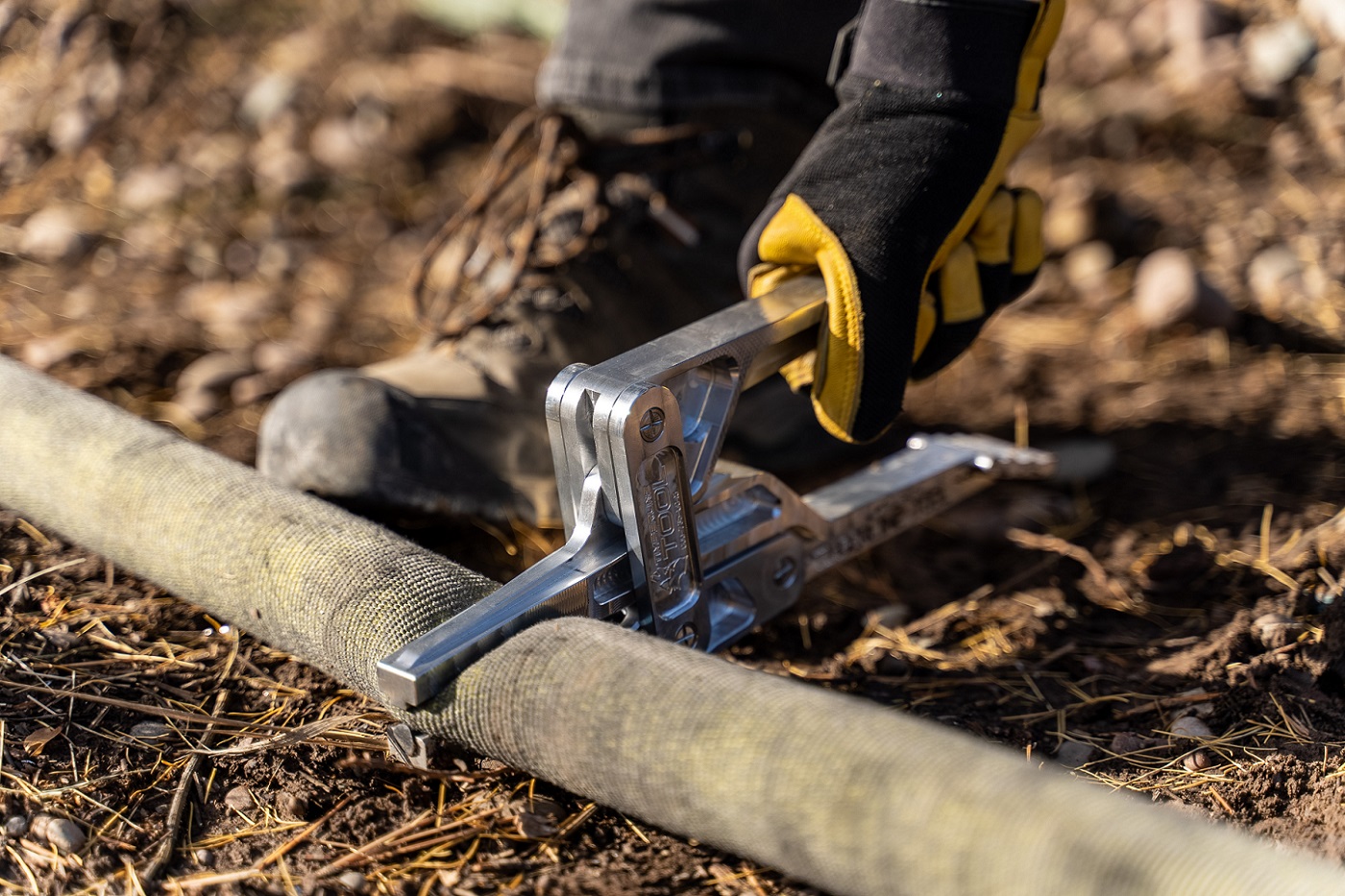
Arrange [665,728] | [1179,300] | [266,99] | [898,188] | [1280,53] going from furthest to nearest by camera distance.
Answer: [266,99], [1280,53], [1179,300], [898,188], [665,728]

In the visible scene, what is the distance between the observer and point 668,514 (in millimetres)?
1211

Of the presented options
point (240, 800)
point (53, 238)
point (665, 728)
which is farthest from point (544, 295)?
point (53, 238)

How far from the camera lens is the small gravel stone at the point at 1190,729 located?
4.18ft

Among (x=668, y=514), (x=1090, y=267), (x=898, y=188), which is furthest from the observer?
(x=1090, y=267)

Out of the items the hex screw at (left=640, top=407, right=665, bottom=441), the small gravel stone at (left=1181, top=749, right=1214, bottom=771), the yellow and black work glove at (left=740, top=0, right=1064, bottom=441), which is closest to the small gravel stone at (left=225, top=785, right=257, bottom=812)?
the hex screw at (left=640, top=407, right=665, bottom=441)

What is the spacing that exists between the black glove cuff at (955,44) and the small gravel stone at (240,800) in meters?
1.04

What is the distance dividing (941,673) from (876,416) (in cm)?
34

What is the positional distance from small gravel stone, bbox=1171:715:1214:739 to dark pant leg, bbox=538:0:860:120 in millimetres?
1049

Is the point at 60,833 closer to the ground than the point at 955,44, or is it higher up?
closer to the ground

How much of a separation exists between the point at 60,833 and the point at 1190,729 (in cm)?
111

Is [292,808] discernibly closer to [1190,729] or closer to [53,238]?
[1190,729]

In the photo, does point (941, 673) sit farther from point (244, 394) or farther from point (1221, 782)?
point (244, 394)

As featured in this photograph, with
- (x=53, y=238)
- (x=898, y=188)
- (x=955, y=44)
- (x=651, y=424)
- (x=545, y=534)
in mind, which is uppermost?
(x=955, y=44)

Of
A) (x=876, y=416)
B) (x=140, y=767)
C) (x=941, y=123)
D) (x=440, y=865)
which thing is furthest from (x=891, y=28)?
(x=140, y=767)
